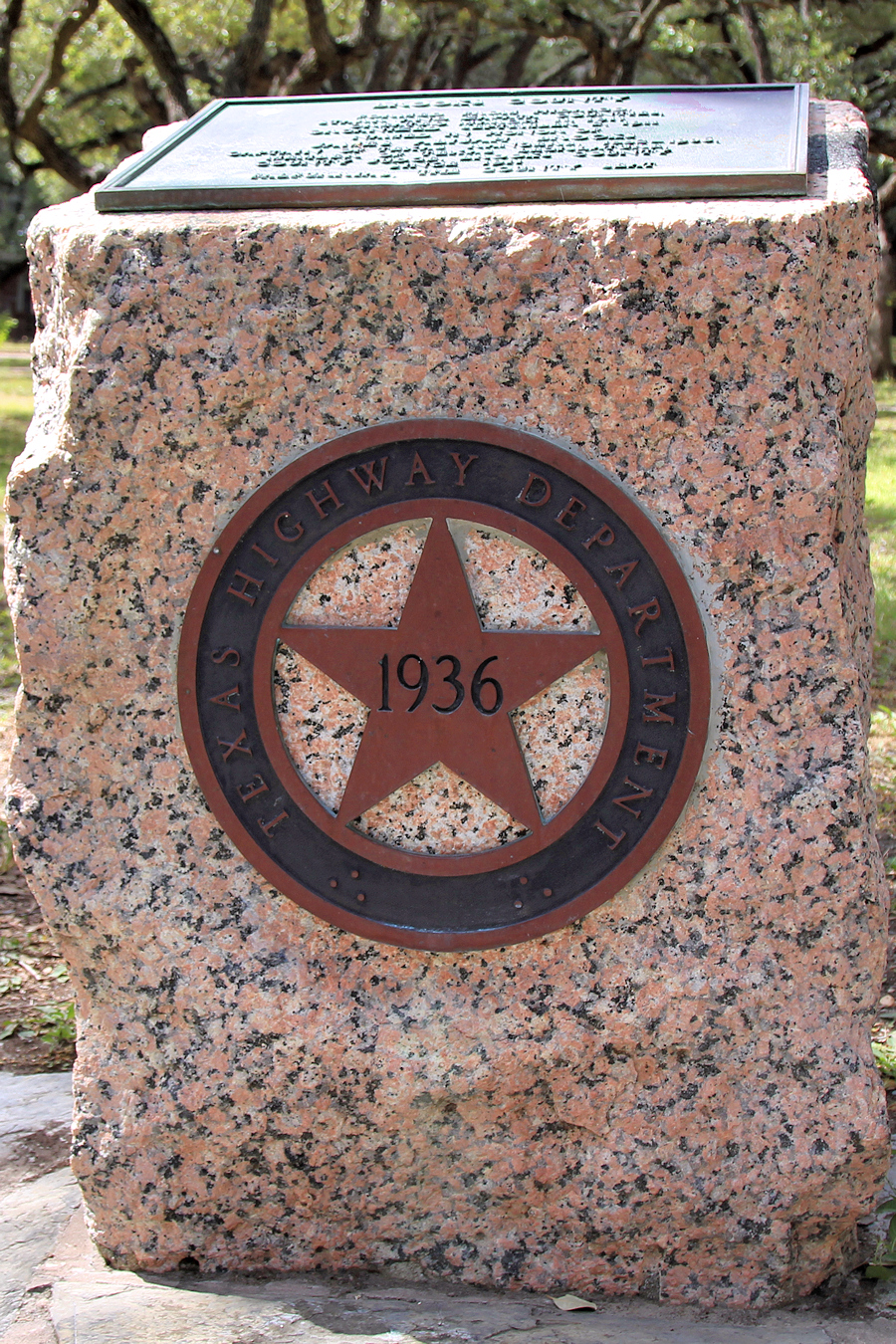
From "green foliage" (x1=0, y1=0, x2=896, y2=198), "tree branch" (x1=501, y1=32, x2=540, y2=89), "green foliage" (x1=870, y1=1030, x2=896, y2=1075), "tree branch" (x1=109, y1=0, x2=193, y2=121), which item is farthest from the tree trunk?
"green foliage" (x1=870, y1=1030, x2=896, y2=1075)

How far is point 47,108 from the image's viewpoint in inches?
645

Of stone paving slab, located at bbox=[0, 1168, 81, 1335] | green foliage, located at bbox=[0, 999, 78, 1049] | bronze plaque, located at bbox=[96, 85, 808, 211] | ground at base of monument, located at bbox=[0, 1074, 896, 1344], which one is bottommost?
ground at base of monument, located at bbox=[0, 1074, 896, 1344]

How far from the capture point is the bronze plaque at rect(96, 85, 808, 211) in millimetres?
2158

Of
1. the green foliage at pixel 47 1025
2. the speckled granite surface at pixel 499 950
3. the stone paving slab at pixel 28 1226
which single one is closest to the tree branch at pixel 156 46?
the speckled granite surface at pixel 499 950

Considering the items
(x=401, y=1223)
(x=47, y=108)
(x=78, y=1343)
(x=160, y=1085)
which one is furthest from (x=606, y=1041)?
(x=47, y=108)

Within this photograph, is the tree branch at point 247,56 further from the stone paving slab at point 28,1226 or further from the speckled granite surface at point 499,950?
the stone paving slab at point 28,1226

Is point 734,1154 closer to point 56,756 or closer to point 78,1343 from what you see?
point 78,1343

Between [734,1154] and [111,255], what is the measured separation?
199 cm

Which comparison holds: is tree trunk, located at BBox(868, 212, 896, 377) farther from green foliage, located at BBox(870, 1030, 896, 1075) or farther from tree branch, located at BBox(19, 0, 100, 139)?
green foliage, located at BBox(870, 1030, 896, 1075)

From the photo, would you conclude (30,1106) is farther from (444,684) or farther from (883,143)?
(883,143)

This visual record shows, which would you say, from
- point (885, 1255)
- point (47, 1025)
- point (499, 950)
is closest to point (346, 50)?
point (47, 1025)

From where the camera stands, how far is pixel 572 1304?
2.24 meters

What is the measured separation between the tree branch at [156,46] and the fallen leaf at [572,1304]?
9.54 metres

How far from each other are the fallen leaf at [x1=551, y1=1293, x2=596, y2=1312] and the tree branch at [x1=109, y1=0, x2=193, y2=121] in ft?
31.3
